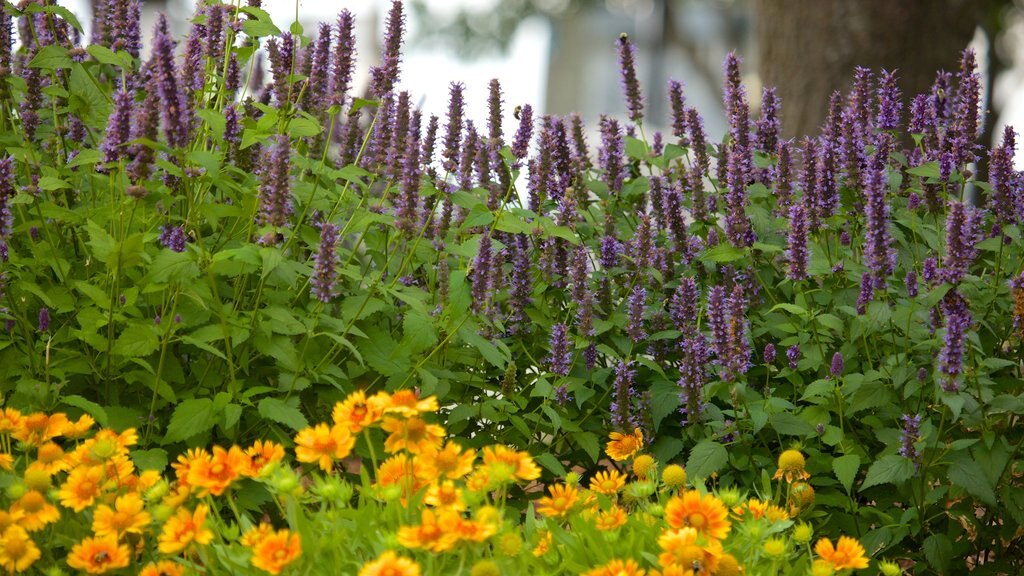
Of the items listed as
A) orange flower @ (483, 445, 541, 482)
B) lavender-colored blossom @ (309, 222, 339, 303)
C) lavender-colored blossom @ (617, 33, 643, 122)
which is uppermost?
lavender-colored blossom @ (617, 33, 643, 122)

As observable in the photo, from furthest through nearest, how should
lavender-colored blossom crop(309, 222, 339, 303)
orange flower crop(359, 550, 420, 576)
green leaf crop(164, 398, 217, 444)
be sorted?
green leaf crop(164, 398, 217, 444) < lavender-colored blossom crop(309, 222, 339, 303) < orange flower crop(359, 550, 420, 576)

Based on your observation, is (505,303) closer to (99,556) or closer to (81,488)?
(81,488)

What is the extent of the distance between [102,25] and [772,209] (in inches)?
96.3

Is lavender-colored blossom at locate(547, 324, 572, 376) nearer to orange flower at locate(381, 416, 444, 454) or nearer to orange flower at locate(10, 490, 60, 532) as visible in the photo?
orange flower at locate(381, 416, 444, 454)

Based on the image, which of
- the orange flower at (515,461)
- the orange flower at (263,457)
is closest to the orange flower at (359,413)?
the orange flower at (263,457)

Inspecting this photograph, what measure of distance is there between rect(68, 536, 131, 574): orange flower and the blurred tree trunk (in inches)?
241

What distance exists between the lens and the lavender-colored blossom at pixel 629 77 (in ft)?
14.6

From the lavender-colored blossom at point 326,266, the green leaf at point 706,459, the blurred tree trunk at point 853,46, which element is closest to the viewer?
the lavender-colored blossom at point 326,266

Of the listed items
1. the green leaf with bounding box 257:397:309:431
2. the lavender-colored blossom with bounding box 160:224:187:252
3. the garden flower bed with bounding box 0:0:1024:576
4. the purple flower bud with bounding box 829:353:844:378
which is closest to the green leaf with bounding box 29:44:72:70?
the garden flower bed with bounding box 0:0:1024:576

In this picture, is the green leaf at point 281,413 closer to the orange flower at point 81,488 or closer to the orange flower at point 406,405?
the orange flower at point 81,488

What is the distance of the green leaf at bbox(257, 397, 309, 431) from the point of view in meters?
3.09

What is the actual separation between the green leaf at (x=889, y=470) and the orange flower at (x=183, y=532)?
74.6 inches

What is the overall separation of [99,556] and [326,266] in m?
0.98

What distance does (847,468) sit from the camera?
133 inches
